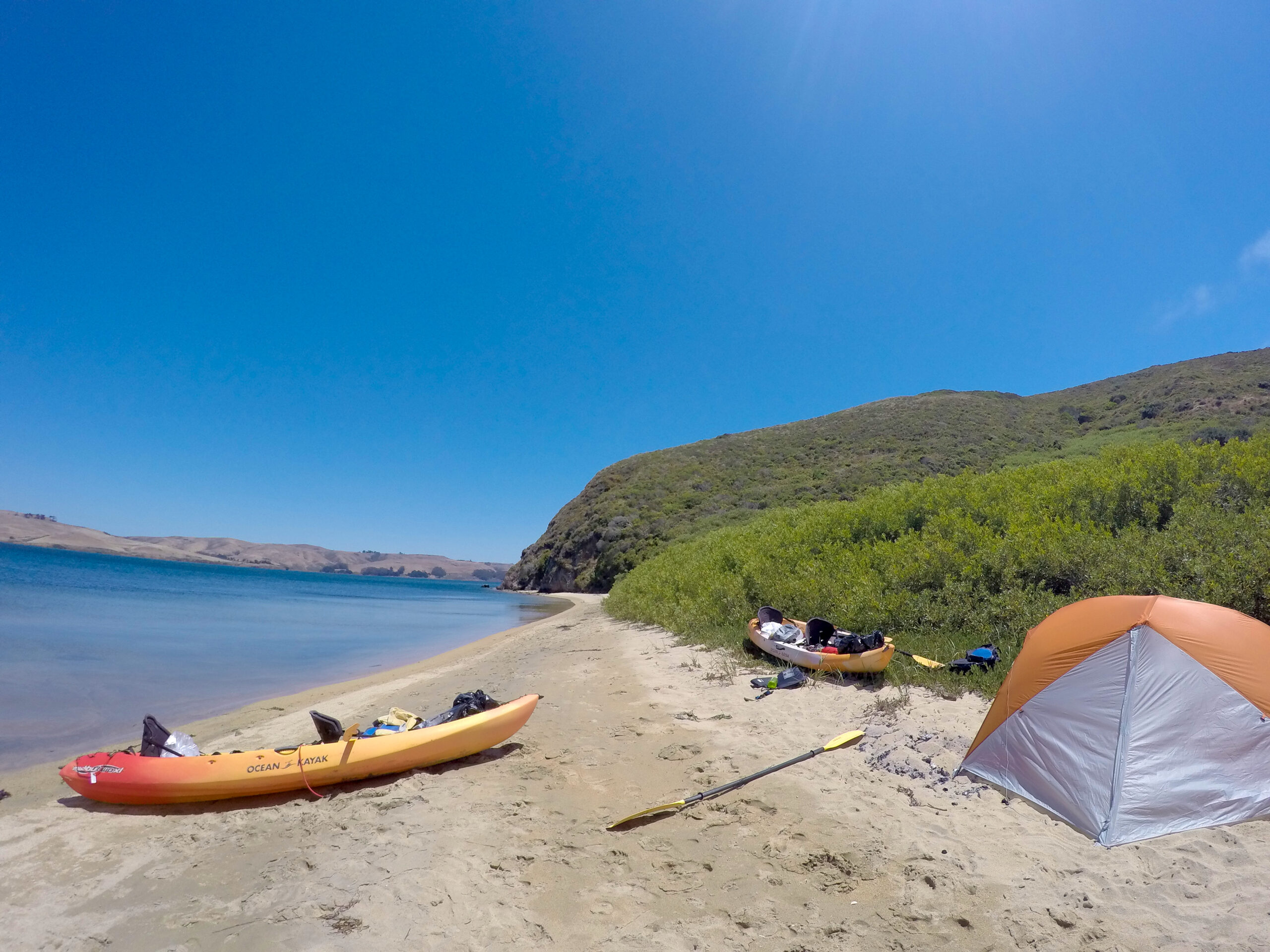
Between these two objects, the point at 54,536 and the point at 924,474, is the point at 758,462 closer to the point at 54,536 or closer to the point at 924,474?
the point at 924,474

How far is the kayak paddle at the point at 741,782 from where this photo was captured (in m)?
4.45

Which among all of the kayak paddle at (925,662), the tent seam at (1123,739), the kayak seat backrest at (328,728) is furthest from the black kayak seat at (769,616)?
the kayak seat backrest at (328,728)

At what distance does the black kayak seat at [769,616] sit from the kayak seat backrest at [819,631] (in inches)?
44.2

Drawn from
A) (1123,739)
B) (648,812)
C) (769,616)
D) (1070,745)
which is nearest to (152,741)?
(648,812)

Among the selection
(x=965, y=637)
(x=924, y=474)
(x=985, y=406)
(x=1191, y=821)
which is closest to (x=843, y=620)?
(x=965, y=637)

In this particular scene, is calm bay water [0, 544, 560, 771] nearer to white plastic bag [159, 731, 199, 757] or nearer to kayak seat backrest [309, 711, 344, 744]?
white plastic bag [159, 731, 199, 757]

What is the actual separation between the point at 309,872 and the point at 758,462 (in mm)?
39631

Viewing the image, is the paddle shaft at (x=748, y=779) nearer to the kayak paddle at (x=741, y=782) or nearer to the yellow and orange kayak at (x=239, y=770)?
the kayak paddle at (x=741, y=782)

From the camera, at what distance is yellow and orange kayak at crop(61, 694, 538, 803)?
5230 millimetres

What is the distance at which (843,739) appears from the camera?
18.2 feet

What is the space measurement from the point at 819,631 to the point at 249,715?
8937 mm

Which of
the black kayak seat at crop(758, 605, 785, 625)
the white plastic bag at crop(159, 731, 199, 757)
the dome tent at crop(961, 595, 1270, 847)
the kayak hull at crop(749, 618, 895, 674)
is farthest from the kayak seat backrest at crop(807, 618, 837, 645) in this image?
the white plastic bag at crop(159, 731, 199, 757)

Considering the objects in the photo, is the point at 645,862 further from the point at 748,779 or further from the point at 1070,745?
the point at 1070,745

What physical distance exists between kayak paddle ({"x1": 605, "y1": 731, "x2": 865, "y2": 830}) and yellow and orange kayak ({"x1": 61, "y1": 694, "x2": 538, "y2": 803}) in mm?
2326
